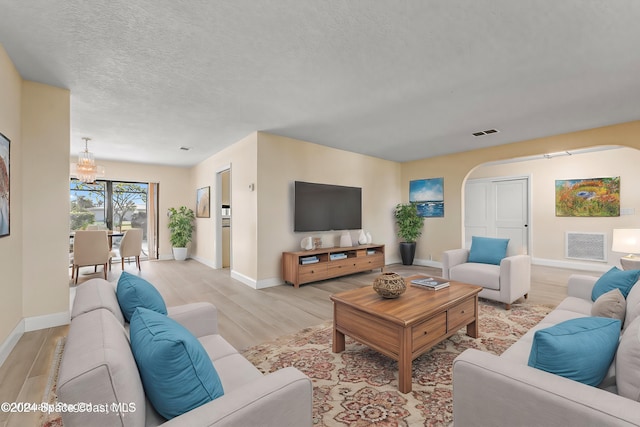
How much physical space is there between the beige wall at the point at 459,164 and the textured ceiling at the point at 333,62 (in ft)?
0.94

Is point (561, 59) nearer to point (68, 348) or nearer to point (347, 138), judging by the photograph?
point (347, 138)

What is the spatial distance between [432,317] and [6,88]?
12.9ft

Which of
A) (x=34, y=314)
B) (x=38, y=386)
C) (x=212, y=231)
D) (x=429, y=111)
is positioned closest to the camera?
(x=38, y=386)

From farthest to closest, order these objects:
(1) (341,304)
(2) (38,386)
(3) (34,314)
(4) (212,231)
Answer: (4) (212,231), (3) (34,314), (1) (341,304), (2) (38,386)

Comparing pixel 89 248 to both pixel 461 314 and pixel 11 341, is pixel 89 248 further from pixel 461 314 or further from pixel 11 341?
pixel 461 314

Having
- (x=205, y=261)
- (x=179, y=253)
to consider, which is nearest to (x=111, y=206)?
(x=179, y=253)

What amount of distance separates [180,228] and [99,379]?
686cm

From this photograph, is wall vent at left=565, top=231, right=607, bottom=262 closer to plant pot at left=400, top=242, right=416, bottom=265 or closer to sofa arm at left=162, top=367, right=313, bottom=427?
plant pot at left=400, top=242, right=416, bottom=265

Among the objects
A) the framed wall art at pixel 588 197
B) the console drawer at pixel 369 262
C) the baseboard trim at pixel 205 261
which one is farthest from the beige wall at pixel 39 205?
the framed wall art at pixel 588 197

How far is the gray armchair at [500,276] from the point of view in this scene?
323 centimetres

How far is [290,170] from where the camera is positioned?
476 centimetres

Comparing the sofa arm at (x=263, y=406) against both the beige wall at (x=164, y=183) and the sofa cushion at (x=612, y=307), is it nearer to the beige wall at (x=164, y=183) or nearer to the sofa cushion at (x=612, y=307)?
the sofa cushion at (x=612, y=307)

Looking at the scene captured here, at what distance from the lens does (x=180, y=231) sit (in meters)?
6.95

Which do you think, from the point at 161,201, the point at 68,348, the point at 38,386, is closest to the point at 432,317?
the point at 68,348
